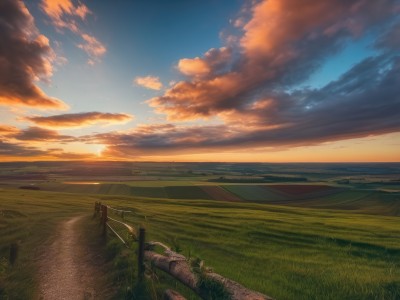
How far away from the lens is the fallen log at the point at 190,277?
665cm

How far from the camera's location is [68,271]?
45.8 ft

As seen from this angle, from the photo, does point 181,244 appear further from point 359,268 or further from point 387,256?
point 387,256

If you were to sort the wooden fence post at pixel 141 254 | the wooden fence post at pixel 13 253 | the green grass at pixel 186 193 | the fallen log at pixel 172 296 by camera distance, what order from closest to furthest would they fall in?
the fallen log at pixel 172 296, the wooden fence post at pixel 141 254, the wooden fence post at pixel 13 253, the green grass at pixel 186 193

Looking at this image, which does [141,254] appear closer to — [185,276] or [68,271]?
[185,276]

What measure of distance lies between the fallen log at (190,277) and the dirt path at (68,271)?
302cm

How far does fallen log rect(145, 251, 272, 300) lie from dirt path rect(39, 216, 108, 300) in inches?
119

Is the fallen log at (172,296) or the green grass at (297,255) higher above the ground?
the fallen log at (172,296)

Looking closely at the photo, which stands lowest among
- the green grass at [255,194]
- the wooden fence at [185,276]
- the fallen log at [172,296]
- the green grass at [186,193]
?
the green grass at [255,194]

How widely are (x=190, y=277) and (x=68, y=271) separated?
8.78 meters

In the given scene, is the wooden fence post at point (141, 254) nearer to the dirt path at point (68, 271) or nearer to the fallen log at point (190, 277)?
the fallen log at point (190, 277)

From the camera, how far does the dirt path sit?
11547 millimetres

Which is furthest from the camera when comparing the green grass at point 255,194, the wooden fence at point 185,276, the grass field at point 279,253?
the green grass at point 255,194

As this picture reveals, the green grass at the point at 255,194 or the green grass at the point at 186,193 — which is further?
the green grass at the point at 255,194

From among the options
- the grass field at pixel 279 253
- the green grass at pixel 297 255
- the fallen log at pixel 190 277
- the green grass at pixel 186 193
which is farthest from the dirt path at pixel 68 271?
the green grass at pixel 186 193
